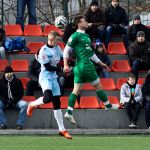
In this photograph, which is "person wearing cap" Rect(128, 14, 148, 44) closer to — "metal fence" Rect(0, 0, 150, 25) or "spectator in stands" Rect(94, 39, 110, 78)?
"spectator in stands" Rect(94, 39, 110, 78)

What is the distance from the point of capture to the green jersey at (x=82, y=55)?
15586 millimetres

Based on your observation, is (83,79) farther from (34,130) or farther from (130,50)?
(130,50)

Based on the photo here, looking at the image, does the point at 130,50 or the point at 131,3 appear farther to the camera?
the point at 131,3

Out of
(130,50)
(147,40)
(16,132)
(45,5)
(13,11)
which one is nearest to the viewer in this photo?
(16,132)

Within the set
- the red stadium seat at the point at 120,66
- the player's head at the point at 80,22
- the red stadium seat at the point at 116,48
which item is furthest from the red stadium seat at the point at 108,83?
the player's head at the point at 80,22

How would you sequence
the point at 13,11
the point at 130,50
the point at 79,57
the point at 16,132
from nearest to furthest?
the point at 79,57
the point at 16,132
the point at 130,50
the point at 13,11

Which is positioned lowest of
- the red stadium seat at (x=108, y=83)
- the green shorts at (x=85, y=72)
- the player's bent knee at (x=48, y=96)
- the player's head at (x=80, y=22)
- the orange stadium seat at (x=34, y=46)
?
the red stadium seat at (x=108, y=83)

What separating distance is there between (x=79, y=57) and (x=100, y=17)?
244 inches

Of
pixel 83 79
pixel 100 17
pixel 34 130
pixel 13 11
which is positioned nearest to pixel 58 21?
pixel 100 17

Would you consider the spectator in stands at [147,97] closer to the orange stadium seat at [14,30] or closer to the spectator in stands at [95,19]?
the spectator in stands at [95,19]

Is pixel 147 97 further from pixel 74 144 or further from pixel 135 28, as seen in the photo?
pixel 74 144

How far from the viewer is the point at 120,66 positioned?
21.6m

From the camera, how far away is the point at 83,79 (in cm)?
1598

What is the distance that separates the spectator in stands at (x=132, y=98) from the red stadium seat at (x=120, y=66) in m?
2.03
